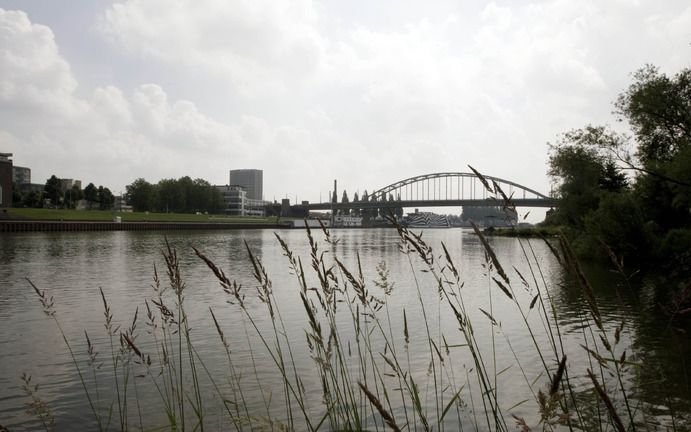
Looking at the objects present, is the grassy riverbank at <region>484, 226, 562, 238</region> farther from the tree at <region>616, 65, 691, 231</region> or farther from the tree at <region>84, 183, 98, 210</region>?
the tree at <region>84, 183, 98, 210</region>

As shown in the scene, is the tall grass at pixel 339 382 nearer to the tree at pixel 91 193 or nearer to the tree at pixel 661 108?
the tree at pixel 661 108

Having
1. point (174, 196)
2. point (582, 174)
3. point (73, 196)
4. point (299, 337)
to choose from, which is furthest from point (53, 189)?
point (299, 337)

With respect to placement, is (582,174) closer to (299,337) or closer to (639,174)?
(639,174)

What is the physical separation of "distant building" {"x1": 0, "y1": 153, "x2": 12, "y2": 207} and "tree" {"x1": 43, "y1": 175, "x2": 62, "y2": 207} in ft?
92.7

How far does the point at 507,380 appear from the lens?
356 inches

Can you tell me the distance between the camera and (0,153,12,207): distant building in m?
89.0

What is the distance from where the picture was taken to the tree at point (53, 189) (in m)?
119

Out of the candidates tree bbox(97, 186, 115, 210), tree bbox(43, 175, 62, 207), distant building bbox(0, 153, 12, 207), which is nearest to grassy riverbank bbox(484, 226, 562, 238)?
distant building bbox(0, 153, 12, 207)

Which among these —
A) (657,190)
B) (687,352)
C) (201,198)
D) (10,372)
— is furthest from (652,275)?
(201,198)

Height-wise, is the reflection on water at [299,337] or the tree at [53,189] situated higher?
the tree at [53,189]

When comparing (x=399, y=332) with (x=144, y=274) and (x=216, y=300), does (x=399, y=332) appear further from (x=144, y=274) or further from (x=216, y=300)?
(x=144, y=274)

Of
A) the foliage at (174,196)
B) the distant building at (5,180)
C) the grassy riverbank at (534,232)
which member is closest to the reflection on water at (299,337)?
the grassy riverbank at (534,232)

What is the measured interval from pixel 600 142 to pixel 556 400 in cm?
4083

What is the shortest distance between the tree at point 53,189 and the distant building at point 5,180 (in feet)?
92.7
